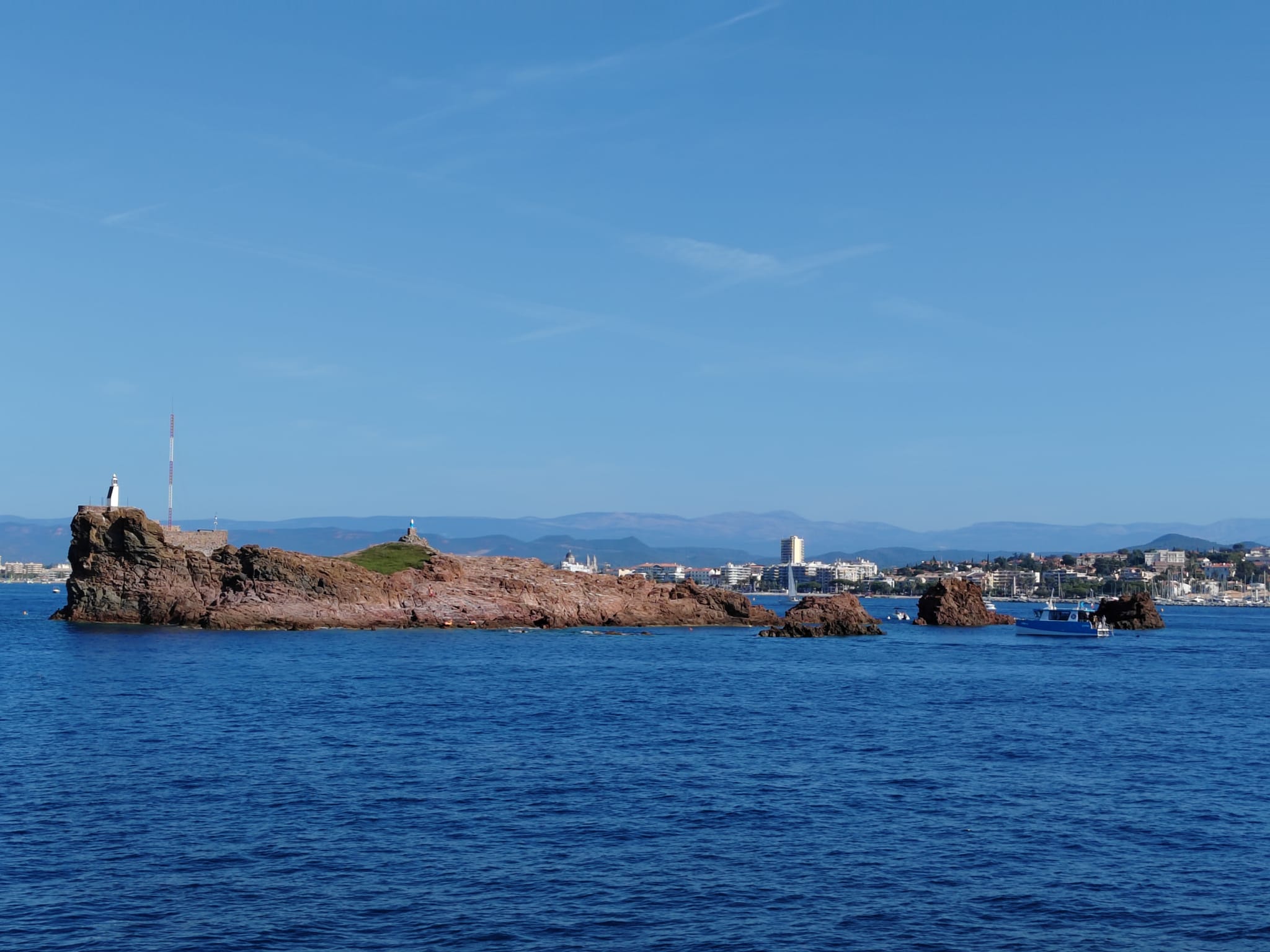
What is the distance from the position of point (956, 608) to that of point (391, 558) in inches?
2763

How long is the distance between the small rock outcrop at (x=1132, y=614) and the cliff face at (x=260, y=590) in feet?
229

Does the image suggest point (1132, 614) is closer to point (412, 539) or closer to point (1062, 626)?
point (1062, 626)

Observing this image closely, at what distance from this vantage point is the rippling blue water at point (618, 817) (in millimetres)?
22297

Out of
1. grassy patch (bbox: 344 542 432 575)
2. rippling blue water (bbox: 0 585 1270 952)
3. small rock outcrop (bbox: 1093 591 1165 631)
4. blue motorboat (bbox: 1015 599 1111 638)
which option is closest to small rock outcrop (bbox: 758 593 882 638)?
blue motorboat (bbox: 1015 599 1111 638)

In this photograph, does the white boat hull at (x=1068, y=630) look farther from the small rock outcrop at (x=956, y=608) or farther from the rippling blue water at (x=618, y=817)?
the rippling blue water at (x=618, y=817)

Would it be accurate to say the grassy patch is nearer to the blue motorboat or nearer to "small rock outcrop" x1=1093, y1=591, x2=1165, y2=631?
the blue motorboat

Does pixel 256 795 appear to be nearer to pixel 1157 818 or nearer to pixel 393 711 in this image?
pixel 393 711

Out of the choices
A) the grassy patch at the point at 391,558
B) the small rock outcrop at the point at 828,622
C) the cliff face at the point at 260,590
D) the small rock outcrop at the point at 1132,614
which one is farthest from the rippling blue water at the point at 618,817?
the small rock outcrop at the point at 1132,614

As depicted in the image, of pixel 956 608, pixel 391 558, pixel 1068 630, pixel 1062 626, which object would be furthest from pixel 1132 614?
pixel 391 558

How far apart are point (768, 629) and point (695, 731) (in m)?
79.8

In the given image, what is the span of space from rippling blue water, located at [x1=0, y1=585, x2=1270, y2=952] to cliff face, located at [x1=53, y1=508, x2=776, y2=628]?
4317cm

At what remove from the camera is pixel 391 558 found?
130375mm

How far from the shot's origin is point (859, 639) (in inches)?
4685

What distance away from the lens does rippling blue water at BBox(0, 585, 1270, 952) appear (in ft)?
73.2
